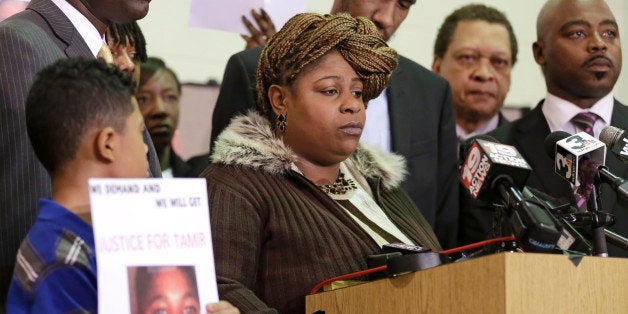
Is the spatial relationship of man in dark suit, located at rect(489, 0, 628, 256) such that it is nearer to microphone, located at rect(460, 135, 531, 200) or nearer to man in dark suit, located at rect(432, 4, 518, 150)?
man in dark suit, located at rect(432, 4, 518, 150)

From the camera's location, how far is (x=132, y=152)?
2352 mm

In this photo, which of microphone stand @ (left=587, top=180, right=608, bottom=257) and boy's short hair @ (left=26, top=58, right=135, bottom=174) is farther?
microphone stand @ (left=587, top=180, right=608, bottom=257)

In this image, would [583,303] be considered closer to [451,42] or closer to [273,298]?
[273,298]

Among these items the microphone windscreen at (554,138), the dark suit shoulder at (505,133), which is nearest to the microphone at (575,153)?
the microphone windscreen at (554,138)

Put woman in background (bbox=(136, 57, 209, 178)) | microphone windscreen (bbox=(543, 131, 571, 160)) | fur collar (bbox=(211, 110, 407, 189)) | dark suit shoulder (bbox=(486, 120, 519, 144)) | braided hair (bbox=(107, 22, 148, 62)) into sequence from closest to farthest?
microphone windscreen (bbox=(543, 131, 571, 160))
fur collar (bbox=(211, 110, 407, 189))
braided hair (bbox=(107, 22, 148, 62))
dark suit shoulder (bbox=(486, 120, 519, 144))
woman in background (bbox=(136, 57, 209, 178))

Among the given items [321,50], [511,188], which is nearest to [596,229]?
[511,188]

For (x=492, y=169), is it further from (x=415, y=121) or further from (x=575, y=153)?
(x=415, y=121)

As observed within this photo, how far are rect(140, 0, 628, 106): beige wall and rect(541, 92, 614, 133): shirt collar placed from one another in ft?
5.54

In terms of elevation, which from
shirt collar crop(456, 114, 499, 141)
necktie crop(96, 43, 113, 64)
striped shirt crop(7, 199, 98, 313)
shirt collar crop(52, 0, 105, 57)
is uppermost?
shirt collar crop(52, 0, 105, 57)

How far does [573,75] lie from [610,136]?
1531mm

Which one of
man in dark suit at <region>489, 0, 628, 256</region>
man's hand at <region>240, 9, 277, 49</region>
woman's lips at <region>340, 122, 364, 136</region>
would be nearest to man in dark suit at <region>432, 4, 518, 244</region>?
man in dark suit at <region>489, 0, 628, 256</region>

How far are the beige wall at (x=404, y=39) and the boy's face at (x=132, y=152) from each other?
297 cm

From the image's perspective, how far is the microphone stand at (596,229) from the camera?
2846mm

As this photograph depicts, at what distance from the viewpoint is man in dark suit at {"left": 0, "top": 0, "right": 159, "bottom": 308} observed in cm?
263
